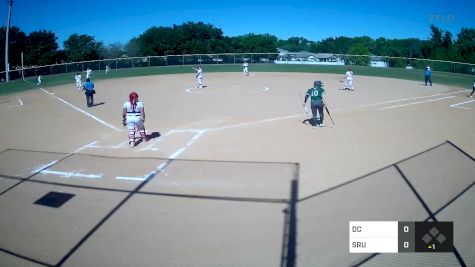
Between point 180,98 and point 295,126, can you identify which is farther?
point 180,98

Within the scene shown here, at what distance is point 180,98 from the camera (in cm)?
2161

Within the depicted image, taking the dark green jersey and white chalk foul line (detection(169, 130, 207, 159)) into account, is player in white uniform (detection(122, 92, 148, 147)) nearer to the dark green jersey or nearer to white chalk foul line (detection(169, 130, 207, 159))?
white chalk foul line (detection(169, 130, 207, 159))

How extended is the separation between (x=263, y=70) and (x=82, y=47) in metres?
84.8

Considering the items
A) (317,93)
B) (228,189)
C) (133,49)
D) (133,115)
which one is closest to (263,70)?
(317,93)

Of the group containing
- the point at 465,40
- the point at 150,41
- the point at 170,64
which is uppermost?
the point at 150,41

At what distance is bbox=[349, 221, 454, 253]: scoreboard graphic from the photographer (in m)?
4.88

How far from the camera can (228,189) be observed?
24.2ft

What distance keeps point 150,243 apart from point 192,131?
7.70 metres

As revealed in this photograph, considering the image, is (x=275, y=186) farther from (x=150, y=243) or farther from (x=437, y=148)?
(x=437, y=148)

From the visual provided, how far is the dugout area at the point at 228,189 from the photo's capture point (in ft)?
16.9

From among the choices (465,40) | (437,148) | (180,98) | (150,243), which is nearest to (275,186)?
(150,243)

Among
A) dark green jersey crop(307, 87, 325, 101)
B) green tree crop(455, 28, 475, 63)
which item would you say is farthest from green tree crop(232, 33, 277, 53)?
dark green jersey crop(307, 87, 325, 101)

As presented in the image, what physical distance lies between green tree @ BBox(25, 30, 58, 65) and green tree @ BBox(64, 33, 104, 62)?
296 inches

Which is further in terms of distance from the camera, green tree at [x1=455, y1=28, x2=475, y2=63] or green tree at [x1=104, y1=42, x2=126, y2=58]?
green tree at [x1=104, y1=42, x2=126, y2=58]
